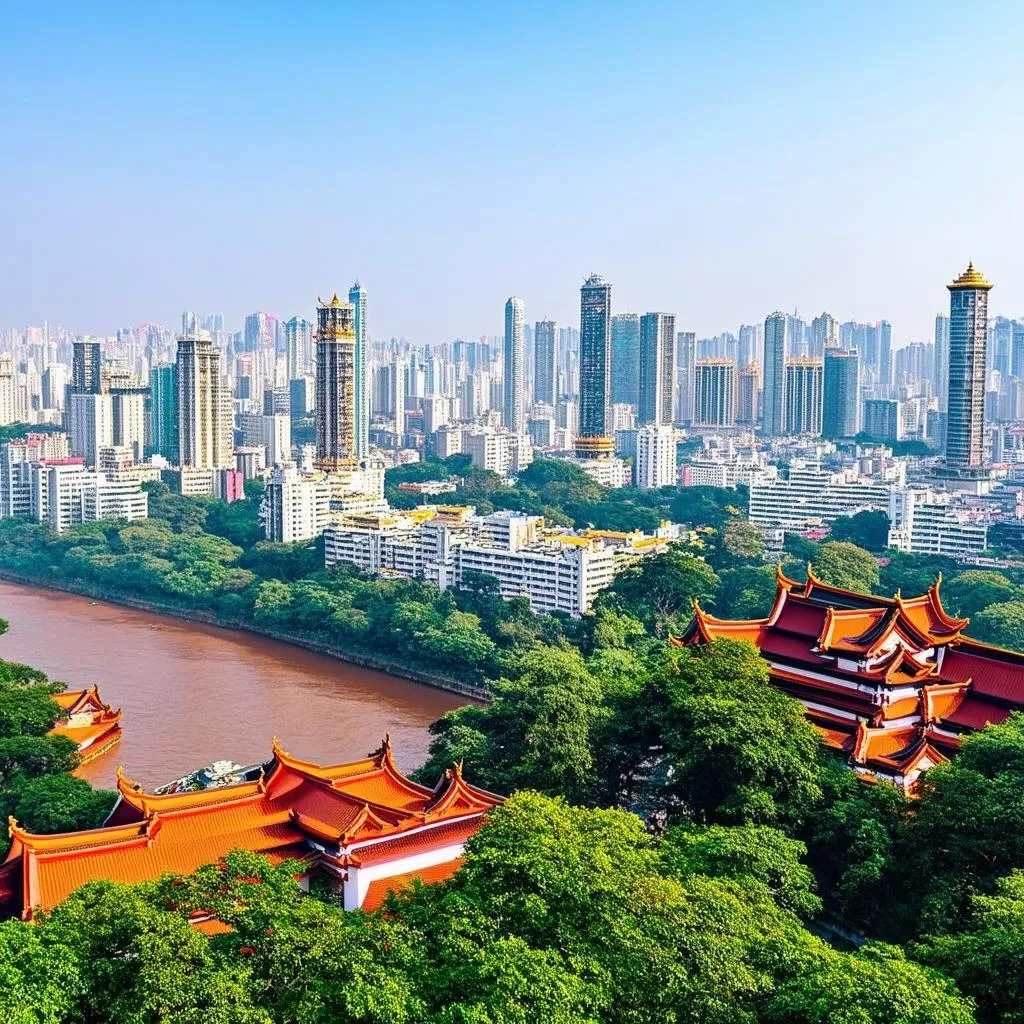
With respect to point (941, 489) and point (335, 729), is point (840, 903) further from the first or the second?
point (941, 489)

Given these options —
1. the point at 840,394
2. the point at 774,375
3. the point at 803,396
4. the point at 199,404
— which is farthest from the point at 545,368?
the point at 199,404

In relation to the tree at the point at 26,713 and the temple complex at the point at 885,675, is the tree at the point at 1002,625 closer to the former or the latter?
the temple complex at the point at 885,675

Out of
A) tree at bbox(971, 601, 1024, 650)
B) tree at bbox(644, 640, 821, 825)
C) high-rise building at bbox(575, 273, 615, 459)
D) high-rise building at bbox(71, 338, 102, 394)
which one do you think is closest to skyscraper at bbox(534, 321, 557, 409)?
high-rise building at bbox(575, 273, 615, 459)

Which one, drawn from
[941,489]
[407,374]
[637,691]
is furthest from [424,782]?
[407,374]

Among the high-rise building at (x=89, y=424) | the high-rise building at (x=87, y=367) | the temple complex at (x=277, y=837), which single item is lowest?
the temple complex at (x=277, y=837)

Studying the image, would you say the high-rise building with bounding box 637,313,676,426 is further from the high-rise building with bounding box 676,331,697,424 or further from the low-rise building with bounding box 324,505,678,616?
the low-rise building with bounding box 324,505,678,616

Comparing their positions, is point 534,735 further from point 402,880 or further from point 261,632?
point 261,632

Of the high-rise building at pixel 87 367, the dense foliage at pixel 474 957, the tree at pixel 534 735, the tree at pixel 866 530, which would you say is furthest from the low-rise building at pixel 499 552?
the high-rise building at pixel 87 367
